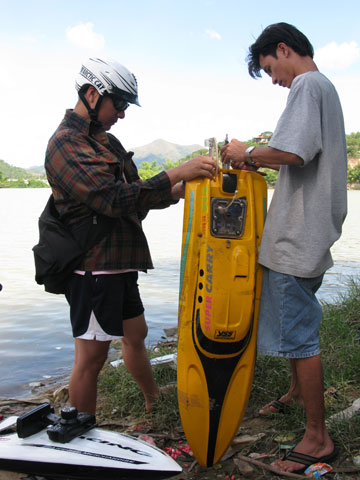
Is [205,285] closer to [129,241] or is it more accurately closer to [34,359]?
[129,241]

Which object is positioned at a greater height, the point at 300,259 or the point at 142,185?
the point at 142,185

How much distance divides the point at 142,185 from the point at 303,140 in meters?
0.91

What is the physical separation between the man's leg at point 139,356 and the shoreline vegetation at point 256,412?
0.33 feet

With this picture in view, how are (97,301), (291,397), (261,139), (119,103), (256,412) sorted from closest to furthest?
(97,301) → (119,103) → (261,139) → (291,397) → (256,412)

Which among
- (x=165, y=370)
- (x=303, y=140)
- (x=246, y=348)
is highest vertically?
(x=303, y=140)

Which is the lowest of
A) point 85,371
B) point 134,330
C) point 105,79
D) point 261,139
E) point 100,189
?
point 85,371

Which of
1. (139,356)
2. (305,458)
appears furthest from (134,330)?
(305,458)

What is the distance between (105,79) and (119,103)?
0.54ft

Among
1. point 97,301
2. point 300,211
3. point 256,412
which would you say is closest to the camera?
point 300,211

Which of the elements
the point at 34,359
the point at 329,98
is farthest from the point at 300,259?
the point at 34,359

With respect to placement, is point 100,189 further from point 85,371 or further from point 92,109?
point 85,371

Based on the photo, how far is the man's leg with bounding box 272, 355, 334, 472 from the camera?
263cm

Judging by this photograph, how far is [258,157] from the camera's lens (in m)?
2.64

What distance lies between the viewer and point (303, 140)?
2447mm
